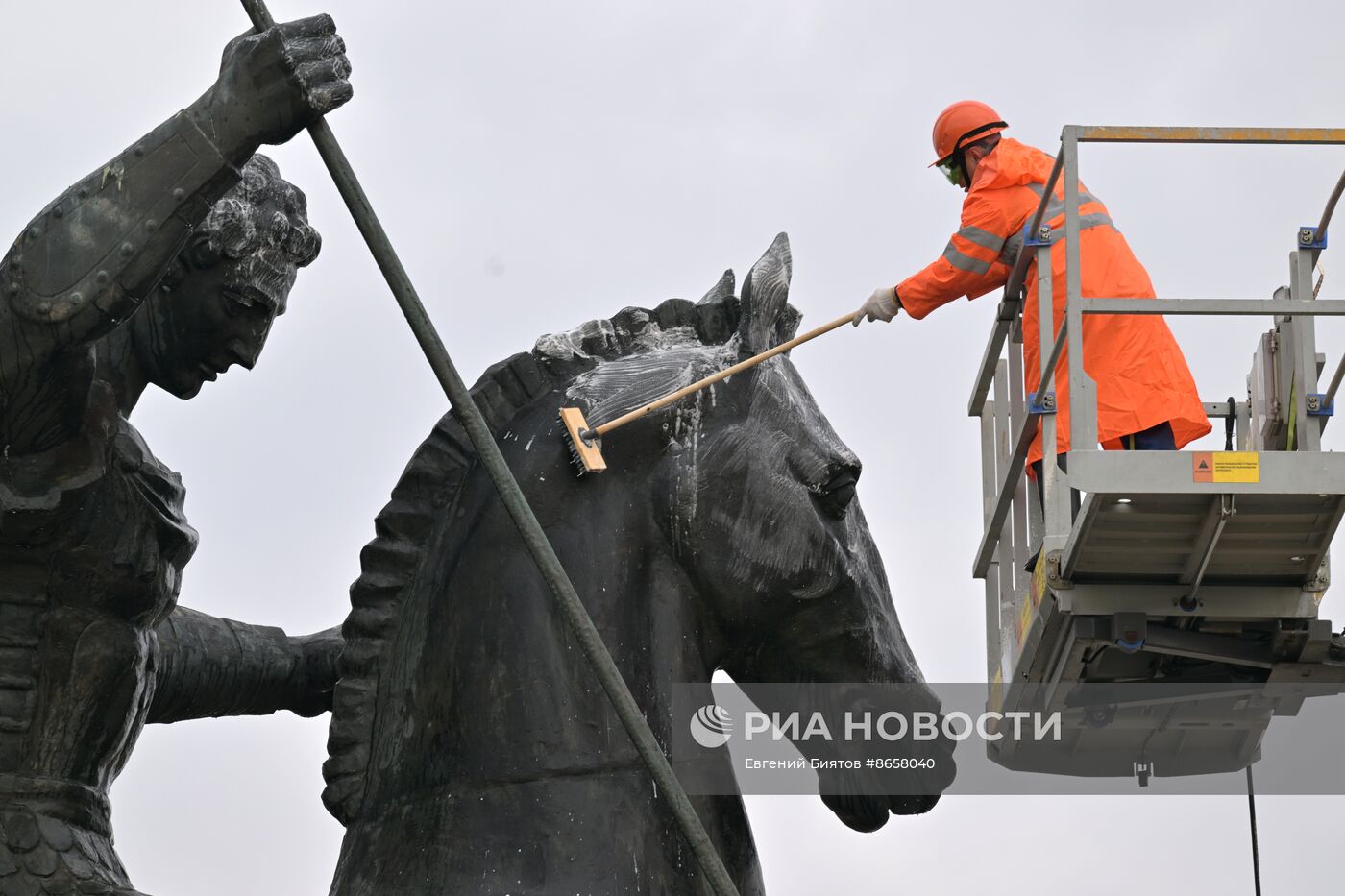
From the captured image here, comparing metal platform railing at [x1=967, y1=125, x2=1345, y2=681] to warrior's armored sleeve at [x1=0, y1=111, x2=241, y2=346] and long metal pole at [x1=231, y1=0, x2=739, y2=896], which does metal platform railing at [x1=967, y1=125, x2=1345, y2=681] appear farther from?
warrior's armored sleeve at [x1=0, y1=111, x2=241, y2=346]

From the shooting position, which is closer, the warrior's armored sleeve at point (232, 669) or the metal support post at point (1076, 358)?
the warrior's armored sleeve at point (232, 669)

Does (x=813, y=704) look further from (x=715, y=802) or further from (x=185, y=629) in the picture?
(x=185, y=629)

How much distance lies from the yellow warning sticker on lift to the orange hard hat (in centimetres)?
187

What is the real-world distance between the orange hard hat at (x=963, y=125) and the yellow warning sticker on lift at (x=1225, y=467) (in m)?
1.87

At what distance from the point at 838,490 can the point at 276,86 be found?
6.09 feet

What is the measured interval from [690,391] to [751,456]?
0.76 feet

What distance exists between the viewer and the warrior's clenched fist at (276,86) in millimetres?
6391

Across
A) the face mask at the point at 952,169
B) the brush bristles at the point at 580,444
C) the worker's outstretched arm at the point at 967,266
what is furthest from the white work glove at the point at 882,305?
the brush bristles at the point at 580,444

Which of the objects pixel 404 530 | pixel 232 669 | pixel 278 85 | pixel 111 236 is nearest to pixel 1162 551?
pixel 232 669

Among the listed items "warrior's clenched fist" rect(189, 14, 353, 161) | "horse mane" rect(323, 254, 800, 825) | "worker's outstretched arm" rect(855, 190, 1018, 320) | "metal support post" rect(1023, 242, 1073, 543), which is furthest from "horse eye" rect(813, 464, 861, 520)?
"metal support post" rect(1023, 242, 1073, 543)

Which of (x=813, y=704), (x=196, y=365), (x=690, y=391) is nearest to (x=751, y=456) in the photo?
(x=690, y=391)

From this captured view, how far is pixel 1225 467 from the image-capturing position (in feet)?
32.0

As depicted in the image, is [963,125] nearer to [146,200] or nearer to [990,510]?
[990,510]

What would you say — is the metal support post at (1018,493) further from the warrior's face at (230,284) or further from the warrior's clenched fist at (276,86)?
the warrior's clenched fist at (276,86)
